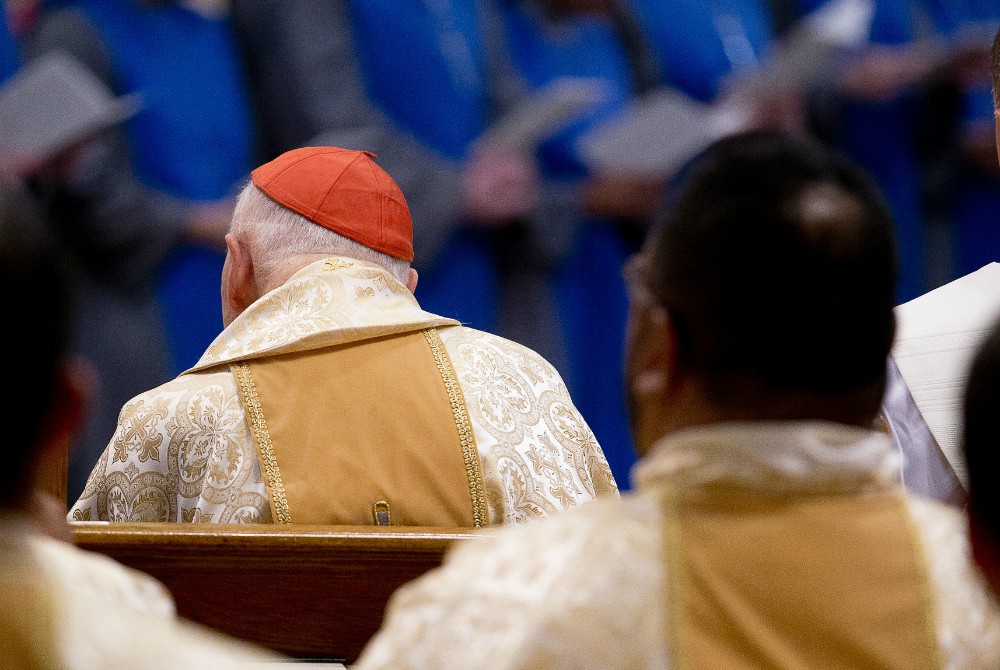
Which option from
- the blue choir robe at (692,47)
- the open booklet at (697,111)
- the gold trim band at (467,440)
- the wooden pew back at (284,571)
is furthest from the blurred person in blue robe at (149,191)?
the wooden pew back at (284,571)

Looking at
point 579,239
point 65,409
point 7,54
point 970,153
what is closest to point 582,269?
point 579,239

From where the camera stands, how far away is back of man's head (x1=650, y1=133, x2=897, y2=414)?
1.45m

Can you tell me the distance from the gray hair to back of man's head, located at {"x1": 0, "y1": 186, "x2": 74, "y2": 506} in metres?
1.91

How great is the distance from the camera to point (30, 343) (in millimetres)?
1193

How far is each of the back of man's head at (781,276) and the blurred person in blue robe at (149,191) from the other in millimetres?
3364

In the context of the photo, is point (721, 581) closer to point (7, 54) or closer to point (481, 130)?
point (7, 54)

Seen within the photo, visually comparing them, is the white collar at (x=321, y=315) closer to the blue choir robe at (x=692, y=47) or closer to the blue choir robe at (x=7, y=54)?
the blue choir robe at (x=7, y=54)

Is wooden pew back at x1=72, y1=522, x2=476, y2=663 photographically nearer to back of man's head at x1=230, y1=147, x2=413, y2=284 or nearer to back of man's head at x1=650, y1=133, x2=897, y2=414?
back of man's head at x1=230, y1=147, x2=413, y2=284

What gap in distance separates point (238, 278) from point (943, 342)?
1.53m

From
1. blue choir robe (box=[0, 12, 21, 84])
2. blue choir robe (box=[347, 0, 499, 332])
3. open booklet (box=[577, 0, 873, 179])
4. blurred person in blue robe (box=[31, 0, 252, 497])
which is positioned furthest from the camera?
open booklet (box=[577, 0, 873, 179])

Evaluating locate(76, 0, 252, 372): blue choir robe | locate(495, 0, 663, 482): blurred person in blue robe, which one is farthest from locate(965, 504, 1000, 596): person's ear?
locate(495, 0, 663, 482): blurred person in blue robe

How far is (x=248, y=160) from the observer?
4969 millimetres

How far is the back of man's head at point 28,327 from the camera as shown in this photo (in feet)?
3.84

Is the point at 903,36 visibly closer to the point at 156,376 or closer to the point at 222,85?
the point at 222,85
